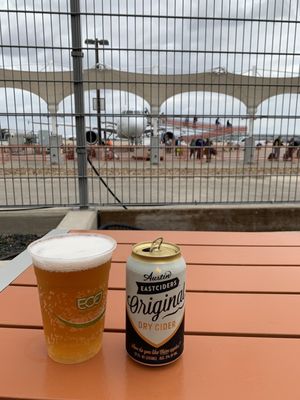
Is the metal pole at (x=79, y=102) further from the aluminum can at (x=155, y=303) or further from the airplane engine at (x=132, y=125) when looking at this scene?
the aluminum can at (x=155, y=303)

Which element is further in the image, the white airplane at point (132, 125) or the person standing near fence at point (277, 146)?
the person standing near fence at point (277, 146)

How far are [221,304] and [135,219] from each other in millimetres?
2054

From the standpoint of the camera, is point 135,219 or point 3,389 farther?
point 135,219

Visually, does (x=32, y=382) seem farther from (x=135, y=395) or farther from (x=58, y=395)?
(x=135, y=395)

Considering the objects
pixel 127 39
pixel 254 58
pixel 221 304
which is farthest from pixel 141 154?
pixel 221 304

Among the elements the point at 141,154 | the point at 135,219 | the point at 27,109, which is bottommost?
the point at 135,219

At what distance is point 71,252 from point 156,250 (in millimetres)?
149

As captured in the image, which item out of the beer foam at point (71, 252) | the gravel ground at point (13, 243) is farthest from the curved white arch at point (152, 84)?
the beer foam at point (71, 252)

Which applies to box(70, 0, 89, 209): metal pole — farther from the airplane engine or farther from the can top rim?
the can top rim

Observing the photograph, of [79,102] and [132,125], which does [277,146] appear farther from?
[79,102]

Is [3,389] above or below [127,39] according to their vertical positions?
below

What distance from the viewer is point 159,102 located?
9.55ft

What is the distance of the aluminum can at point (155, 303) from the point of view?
578 millimetres

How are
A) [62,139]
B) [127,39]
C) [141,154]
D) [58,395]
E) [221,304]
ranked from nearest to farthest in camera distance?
1. [58,395]
2. [221,304]
3. [127,39]
4. [62,139]
5. [141,154]
